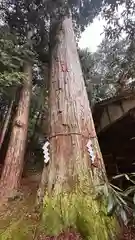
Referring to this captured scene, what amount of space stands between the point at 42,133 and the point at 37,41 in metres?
3.77

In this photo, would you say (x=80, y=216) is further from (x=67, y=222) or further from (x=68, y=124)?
(x=68, y=124)

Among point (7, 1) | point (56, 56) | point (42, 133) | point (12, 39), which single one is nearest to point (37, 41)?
point (7, 1)

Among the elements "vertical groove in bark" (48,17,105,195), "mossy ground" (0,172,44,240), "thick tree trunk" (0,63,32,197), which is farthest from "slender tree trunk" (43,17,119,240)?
"thick tree trunk" (0,63,32,197)

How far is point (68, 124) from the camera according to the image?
4336 millimetres

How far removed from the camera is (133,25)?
23.5ft

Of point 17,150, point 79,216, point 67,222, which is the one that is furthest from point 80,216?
point 17,150

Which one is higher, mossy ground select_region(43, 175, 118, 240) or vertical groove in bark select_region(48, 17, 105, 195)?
vertical groove in bark select_region(48, 17, 105, 195)

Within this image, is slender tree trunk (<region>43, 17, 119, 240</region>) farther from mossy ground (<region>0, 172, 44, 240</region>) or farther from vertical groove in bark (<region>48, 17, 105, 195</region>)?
mossy ground (<region>0, 172, 44, 240</region>)

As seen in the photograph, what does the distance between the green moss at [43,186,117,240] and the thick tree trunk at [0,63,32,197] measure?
1763mm

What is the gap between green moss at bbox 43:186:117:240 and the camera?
10.6 ft

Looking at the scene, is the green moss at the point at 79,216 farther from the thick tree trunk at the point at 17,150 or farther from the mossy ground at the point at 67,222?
the thick tree trunk at the point at 17,150

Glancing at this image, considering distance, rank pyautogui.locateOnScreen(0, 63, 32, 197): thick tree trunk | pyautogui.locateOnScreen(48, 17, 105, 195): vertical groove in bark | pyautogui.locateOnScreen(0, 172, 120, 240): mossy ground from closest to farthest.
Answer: pyautogui.locateOnScreen(0, 172, 120, 240): mossy ground < pyautogui.locateOnScreen(48, 17, 105, 195): vertical groove in bark < pyautogui.locateOnScreen(0, 63, 32, 197): thick tree trunk

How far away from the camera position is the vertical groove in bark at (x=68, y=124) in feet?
12.7

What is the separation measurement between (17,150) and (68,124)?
187 cm
